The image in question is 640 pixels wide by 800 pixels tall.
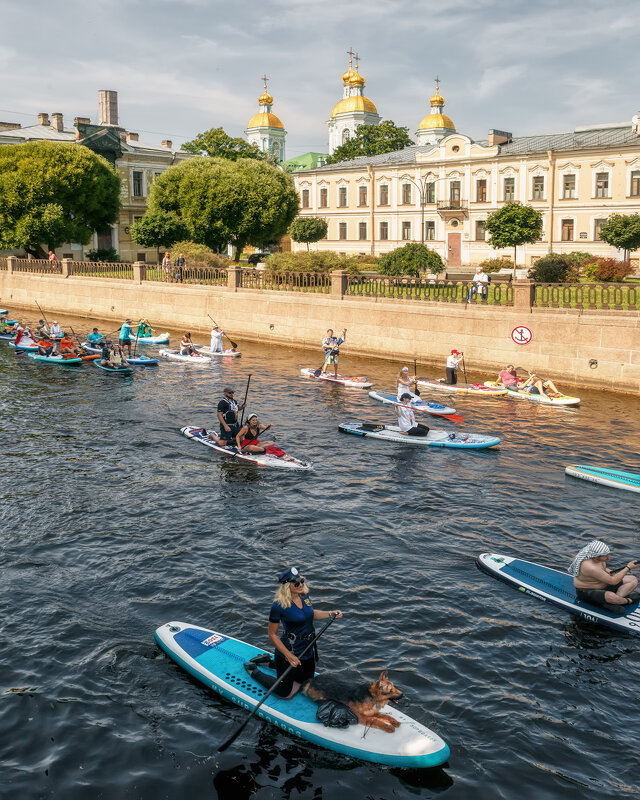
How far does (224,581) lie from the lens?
1247cm

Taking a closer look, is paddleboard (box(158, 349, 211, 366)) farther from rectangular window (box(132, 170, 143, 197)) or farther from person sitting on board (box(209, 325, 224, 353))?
rectangular window (box(132, 170, 143, 197))

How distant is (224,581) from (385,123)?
83.4m

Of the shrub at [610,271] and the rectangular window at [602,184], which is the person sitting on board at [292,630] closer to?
the shrub at [610,271]

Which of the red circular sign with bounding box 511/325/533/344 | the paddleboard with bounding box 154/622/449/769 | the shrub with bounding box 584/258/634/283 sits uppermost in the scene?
the shrub with bounding box 584/258/634/283

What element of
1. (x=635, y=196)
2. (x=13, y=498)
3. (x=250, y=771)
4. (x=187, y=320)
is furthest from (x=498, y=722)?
(x=635, y=196)

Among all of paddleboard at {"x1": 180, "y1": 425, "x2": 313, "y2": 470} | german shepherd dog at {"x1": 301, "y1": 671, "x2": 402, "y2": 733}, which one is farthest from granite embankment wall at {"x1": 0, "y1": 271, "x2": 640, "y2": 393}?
A: german shepherd dog at {"x1": 301, "y1": 671, "x2": 402, "y2": 733}

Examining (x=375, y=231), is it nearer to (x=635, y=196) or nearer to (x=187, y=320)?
(x=635, y=196)

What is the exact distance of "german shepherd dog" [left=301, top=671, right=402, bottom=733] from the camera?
8461mm

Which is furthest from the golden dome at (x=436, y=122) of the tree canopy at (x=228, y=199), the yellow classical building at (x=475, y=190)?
the tree canopy at (x=228, y=199)

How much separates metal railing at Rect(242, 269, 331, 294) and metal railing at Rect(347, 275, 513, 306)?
6.13 feet

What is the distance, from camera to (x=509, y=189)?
2435 inches

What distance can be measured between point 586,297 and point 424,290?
6.46 m

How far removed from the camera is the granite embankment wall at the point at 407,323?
25953 millimetres

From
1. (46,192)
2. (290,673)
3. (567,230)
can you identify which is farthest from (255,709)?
(567,230)
